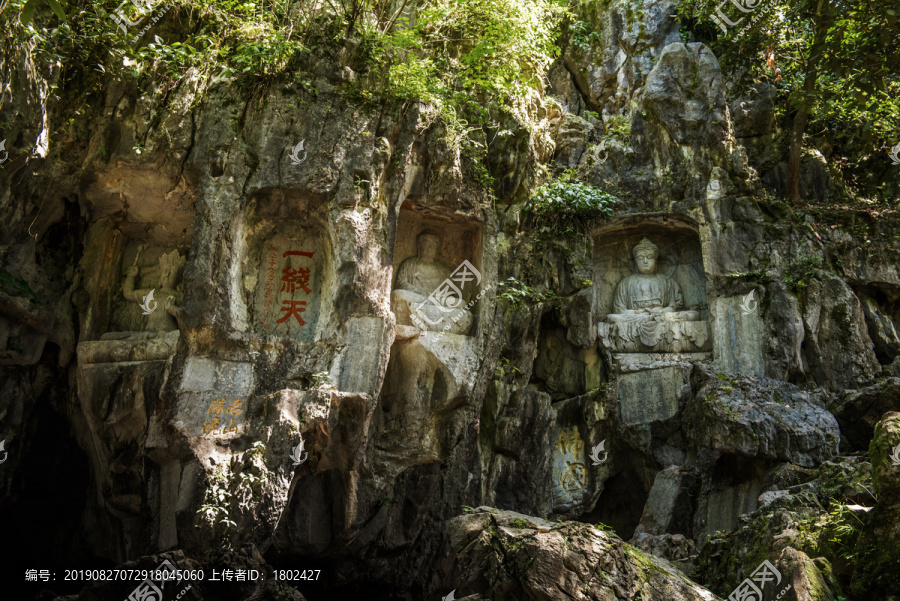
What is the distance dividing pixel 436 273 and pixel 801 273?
237 inches

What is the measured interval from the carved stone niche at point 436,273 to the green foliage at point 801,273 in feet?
17.1

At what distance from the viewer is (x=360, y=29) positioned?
10969mm

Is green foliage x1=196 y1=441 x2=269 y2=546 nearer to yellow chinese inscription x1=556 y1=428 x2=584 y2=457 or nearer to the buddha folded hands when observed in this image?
yellow chinese inscription x1=556 y1=428 x2=584 y2=457

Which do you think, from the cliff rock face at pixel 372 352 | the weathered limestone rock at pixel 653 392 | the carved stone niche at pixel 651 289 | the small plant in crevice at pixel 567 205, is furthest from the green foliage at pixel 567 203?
the weathered limestone rock at pixel 653 392

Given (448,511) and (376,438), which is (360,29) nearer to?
(376,438)

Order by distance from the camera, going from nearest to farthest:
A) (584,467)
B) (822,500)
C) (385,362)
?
(822,500)
(385,362)
(584,467)

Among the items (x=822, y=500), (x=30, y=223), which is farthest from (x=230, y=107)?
(x=822, y=500)

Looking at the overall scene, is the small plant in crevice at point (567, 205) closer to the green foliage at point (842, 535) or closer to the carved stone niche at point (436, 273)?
the carved stone niche at point (436, 273)

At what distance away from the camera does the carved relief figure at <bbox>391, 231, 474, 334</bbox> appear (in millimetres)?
11094

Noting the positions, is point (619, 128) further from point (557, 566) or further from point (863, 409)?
point (557, 566)

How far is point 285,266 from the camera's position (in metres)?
10.8

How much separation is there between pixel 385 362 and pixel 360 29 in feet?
15.7

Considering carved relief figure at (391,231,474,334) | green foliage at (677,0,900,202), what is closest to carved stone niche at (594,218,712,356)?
green foliage at (677,0,900,202)

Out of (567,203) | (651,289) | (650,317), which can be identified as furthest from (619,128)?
(650,317)
